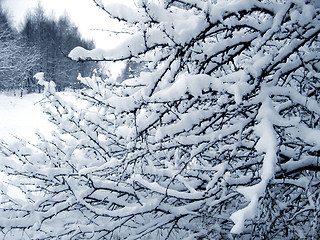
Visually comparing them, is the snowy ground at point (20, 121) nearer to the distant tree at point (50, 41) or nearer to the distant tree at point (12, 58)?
the distant tree at point (12, 58)

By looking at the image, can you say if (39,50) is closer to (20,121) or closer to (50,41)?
(50,41)

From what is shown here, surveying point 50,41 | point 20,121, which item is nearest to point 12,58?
point 50,41

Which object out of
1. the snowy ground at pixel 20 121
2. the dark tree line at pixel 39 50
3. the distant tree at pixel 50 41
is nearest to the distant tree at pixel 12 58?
the dark tree line at pixel 39 50

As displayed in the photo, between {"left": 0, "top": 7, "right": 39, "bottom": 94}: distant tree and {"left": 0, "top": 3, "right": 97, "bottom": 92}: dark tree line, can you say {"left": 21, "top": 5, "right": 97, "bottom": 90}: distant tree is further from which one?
{"left": 0, "top": 7, "right": 39, "bottom": 94}: distant tree

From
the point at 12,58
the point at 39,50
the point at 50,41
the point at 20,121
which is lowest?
the point at 20,121

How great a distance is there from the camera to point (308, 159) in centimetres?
210

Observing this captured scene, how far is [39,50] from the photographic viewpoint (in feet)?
97.5

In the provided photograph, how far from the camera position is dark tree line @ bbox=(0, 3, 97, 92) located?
85.8 ft

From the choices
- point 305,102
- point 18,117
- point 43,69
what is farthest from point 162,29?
point 43,69

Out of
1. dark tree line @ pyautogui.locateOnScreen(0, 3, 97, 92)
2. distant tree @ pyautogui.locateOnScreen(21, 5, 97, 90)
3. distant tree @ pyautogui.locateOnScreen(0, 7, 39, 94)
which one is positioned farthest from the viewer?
distant tree @ pyautogui.locateOnScreen(21, 5, 97, 90)

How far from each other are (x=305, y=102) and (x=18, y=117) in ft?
62.7

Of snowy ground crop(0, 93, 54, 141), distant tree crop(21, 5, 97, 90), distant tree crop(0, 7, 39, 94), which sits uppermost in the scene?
distant tree crop(21, 5, 97, 90)

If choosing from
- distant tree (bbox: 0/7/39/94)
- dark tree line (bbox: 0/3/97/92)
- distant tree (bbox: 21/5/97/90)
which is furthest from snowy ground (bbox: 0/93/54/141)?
distant tree (bbox: 21/5/97/90)

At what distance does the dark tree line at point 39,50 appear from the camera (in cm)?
2615
